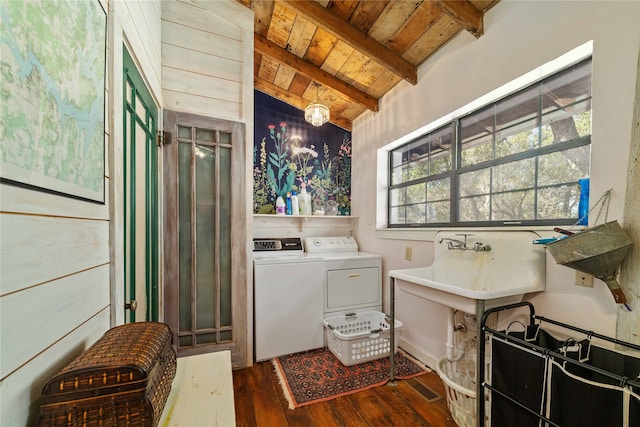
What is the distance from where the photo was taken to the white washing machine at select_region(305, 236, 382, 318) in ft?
7.99

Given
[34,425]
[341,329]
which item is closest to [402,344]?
[341,329]

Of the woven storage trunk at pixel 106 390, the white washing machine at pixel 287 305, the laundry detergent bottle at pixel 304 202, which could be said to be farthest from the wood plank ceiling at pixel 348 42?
the woven storage trunk at pixel 106 390

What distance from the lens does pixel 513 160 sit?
65.0 inches

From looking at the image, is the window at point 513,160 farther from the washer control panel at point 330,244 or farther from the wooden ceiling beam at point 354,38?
the washer control panel at point 330,244

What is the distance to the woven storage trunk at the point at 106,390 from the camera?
53 centimetres

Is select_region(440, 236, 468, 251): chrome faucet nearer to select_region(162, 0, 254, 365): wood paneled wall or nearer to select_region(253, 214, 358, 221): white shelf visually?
select_region(253, 214, 358, 221): white shelf

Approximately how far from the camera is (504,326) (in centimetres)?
156

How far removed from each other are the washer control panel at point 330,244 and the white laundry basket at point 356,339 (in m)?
0.76

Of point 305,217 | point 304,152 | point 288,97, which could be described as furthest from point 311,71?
point 305,217

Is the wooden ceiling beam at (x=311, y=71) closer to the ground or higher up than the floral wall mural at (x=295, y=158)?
higher up

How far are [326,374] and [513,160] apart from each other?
2.02 meters

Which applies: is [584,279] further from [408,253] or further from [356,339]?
[356,339]

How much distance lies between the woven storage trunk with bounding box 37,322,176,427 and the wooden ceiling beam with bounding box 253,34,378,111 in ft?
8.59

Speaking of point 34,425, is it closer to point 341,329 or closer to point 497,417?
point 497,417
